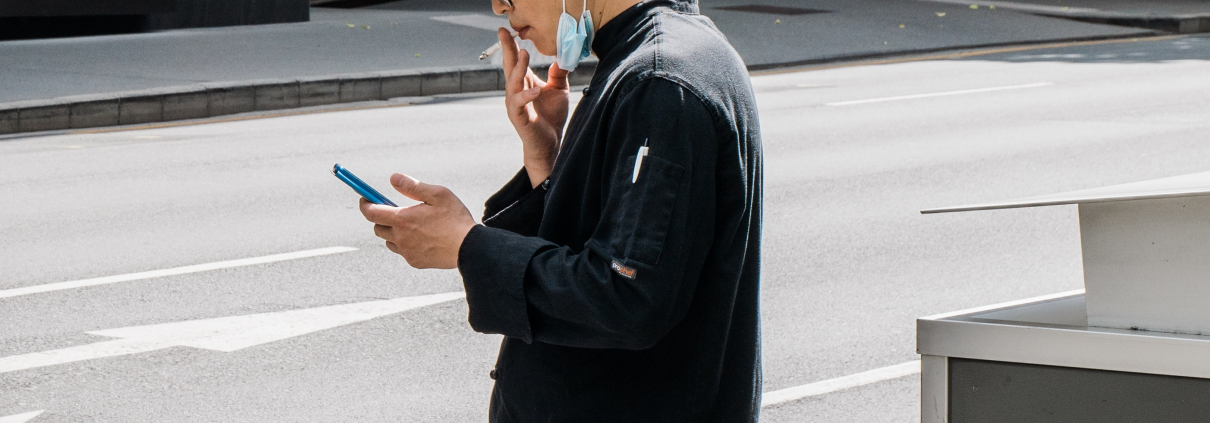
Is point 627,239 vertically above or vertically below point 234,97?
above

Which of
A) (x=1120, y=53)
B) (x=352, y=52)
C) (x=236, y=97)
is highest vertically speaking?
(x=352, y=52)

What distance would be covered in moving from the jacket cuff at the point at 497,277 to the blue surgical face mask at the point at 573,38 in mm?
286

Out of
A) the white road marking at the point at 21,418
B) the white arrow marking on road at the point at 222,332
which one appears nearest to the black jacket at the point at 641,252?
the white road marking at the point at 21,418

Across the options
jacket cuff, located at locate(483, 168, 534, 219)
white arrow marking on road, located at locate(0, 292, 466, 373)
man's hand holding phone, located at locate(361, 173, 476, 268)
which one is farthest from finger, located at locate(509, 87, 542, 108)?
white arrow marking on road, located at locate(0, 292, 466, 373)

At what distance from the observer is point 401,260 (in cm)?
637

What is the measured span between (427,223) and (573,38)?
0.32m

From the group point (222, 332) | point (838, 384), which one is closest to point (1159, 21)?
point (838, 384)

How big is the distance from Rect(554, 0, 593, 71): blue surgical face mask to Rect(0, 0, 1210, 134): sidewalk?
991cm

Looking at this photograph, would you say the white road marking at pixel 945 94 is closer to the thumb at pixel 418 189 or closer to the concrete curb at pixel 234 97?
the concrete curb at pixel 234 97

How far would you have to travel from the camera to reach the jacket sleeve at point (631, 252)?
5.30ft

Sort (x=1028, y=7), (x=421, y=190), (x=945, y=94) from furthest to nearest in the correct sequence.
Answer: (x=1028, y=7), (x=945, y=94), (x=421, y=190)

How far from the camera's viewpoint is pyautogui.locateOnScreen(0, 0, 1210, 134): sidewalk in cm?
1177

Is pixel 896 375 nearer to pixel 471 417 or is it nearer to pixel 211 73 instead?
pixel 471 417

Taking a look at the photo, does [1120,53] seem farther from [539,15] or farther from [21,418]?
[539,15]
